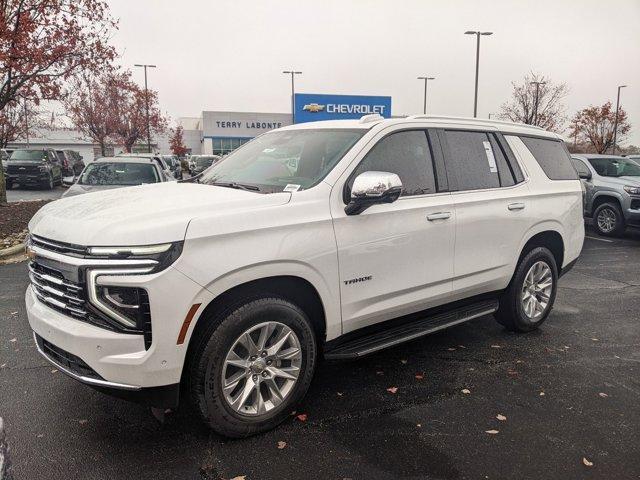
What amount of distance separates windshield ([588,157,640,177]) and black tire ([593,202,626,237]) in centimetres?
86

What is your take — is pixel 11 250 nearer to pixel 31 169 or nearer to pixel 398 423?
pixel 398 423

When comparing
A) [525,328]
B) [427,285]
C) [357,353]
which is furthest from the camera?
[525,328]

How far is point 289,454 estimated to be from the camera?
3.03 meters

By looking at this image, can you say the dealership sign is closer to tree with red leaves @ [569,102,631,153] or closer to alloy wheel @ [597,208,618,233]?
alloy wheel @ [597,208,618,233]

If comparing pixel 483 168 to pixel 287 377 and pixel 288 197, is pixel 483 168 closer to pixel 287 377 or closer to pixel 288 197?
pixel 288 197

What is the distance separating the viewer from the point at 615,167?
12367 mm

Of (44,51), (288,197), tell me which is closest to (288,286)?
(288,197)

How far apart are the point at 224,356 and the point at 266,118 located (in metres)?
65.3

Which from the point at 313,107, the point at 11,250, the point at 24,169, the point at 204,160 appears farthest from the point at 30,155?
the point at 11,250

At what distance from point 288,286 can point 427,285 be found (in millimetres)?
1245

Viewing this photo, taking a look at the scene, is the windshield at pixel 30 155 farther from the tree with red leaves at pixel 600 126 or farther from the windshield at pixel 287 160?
the tree with red leaves at pixel 600 126

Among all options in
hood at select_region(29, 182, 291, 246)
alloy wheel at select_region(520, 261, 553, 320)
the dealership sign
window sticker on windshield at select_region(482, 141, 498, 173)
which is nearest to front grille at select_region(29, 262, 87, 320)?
hood at select_region(29, 182, 291, 246)

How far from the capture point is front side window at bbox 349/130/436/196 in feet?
12.4

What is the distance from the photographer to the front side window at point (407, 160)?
3766 millimetres
